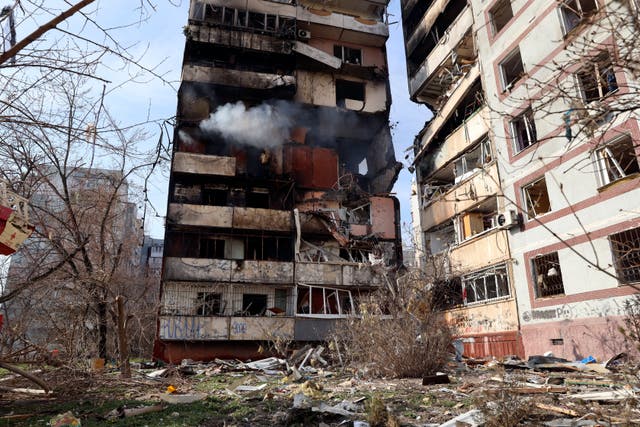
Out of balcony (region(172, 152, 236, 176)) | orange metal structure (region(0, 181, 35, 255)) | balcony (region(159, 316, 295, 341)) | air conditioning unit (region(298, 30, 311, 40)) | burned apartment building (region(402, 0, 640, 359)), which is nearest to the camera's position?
orange metal structure (region(0, 181, 35, 255))

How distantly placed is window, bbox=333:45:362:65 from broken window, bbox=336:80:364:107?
1.67m

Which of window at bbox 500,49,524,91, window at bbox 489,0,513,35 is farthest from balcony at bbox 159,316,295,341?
window at bbox 489,0,513,35

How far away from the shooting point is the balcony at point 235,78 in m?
27.7

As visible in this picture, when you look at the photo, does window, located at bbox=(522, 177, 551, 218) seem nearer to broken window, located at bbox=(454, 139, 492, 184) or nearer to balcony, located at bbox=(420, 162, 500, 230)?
balcony, located at bbox=(420, 162, 500, 230)

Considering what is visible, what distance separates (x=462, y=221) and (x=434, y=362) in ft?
37.8

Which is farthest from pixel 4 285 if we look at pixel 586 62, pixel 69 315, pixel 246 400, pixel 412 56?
pixel 412 56

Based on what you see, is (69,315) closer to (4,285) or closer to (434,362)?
(4,285)

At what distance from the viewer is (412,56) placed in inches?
1115

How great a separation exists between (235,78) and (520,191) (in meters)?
19.1

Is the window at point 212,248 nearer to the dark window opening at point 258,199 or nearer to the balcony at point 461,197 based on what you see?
the dark window opening at point 258,199

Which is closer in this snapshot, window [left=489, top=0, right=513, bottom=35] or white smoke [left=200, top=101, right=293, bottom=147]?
window [left=489, top=0, right=513, bottom=35]

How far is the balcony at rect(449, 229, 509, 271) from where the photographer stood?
17.5 meters

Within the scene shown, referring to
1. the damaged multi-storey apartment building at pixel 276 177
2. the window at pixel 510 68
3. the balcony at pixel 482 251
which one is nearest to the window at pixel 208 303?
the damaged multi-storey apartment building at pixel 276 177

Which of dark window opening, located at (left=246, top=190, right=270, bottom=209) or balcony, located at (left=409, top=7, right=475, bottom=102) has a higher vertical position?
balcony, located at (left=409, top=7, right=475, bottom=102)
